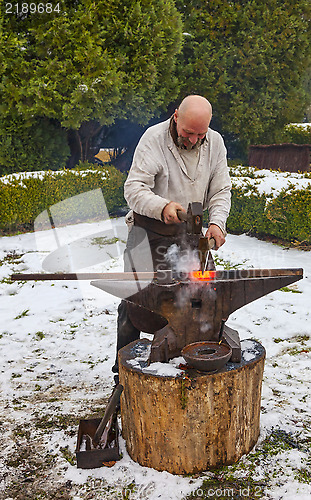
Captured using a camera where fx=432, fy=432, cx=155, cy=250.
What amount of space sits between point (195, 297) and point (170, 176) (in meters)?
0.87

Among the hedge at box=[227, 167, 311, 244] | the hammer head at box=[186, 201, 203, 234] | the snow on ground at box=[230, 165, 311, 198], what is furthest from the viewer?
the snow on ground at box=[230, 165, 311, 198]

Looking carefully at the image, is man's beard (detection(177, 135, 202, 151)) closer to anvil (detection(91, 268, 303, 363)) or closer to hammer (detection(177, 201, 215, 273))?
hammer (detection(177, 201, 215, 273))

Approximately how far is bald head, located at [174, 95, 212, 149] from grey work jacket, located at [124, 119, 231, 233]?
206mm

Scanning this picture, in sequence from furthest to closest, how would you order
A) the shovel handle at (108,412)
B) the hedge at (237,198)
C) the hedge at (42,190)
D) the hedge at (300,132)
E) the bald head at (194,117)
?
the hedge at (300,132) < the hedge at (42,190) < the hedge at (237,198) < the shovel handle at (108,412) < the bald head at (194,117)

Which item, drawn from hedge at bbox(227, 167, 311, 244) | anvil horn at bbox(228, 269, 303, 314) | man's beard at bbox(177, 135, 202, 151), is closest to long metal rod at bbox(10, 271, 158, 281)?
anvil horn at bbox(228, 269, 303, 314)

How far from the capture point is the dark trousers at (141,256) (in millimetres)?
3125

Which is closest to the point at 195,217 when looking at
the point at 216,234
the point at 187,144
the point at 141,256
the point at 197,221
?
the point at 197,221

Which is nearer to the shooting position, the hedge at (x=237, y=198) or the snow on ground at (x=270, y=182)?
the hedge at (x=237, y=198)

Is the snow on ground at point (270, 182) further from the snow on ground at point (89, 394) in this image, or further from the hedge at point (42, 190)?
the hedge at point (42, 190)

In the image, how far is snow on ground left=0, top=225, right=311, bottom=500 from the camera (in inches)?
101

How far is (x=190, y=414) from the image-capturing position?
8.31 feet

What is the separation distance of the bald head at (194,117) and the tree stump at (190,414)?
1.47 m

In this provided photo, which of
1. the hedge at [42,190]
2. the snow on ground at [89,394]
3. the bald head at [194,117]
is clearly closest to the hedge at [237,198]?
the hedge at [42,190]

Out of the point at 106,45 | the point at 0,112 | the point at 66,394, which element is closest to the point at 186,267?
the point at 66,394
